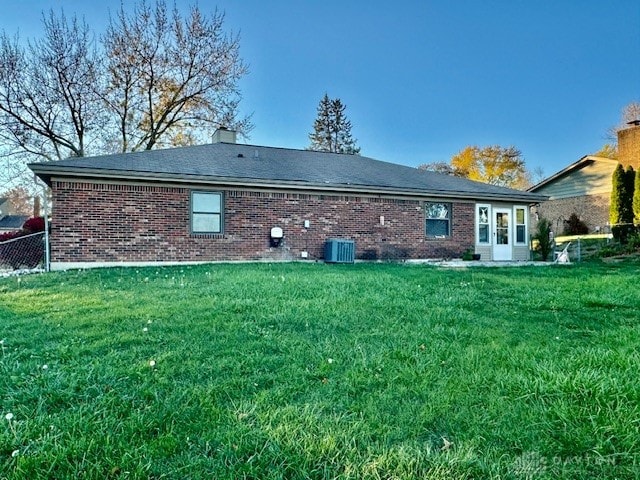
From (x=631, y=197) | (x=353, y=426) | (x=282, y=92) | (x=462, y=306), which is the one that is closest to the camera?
(x=353, y=426)

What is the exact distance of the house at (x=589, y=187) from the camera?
22953mm

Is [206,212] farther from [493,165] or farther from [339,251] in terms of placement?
[493,165]

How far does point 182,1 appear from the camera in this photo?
19.7 meters

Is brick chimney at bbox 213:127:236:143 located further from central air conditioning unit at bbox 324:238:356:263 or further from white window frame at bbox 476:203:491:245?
white window frame at bbox 476:203:491:245

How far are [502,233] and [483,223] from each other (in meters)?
0.94

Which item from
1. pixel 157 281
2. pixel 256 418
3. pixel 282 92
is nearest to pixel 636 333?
pixel 256 418

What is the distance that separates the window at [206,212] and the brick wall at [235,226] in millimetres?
175

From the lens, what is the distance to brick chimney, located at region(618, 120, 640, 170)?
2256cm

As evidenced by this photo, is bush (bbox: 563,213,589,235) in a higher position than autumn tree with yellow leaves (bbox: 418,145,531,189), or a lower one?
lower

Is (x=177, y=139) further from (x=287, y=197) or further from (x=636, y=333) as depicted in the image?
(x=636, y=333)

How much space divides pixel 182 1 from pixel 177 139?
6548 mm

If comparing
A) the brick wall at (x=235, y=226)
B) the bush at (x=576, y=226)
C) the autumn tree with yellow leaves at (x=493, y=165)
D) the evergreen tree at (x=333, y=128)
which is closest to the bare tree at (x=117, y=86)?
the brick wall at (x=235, y=226)

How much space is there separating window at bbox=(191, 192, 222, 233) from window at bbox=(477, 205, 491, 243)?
894 cm

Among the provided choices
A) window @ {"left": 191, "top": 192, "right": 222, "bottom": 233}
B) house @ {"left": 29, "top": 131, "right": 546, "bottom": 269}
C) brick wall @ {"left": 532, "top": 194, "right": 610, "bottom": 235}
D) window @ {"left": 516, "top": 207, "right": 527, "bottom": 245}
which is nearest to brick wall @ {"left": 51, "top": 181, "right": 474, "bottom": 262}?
house @ {"left": 29, "top": 131, "right": 546, "bottom": 269}
